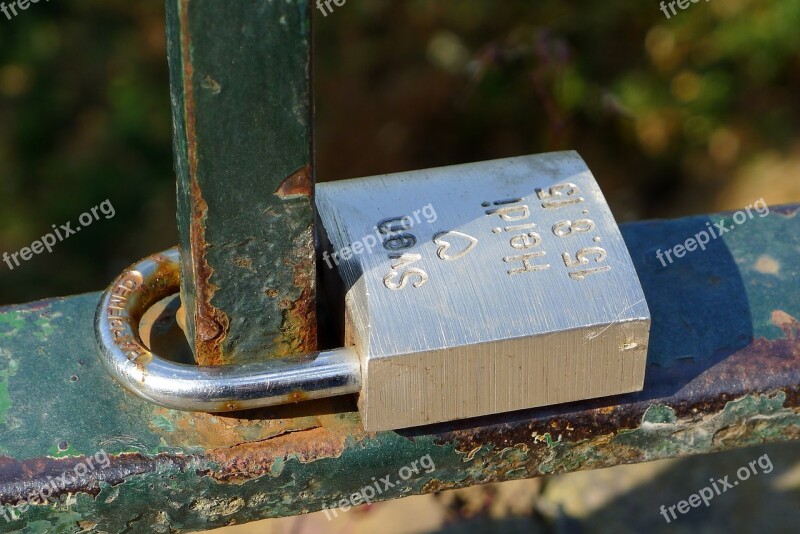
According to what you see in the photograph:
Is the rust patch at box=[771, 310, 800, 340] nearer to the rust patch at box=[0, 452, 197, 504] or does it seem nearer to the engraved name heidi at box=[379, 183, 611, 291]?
the engraved name heidi at box=[379, 183, 611, 291]

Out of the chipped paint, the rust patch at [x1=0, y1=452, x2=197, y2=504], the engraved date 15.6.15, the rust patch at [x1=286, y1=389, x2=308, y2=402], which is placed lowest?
the chipped paint

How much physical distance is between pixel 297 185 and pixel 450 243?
0.57ft

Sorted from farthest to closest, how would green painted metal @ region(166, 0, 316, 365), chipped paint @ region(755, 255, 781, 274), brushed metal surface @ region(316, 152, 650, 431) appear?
chipped paint @ region(755, 255, 781, 274)
brushed metal surface @ region(316, 152, 650, 431)
green painted metal @ region(166, 0, 316, 365)

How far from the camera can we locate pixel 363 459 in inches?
40.0

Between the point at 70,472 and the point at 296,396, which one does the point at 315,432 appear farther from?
the point at 70,472

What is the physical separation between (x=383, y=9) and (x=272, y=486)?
2.72 meters

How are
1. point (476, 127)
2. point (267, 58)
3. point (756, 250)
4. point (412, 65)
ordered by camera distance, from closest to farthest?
point (267, 58) → point (756, 250) → point (476, 127) → point (412, 65)

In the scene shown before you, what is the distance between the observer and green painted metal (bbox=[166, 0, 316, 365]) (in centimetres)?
80

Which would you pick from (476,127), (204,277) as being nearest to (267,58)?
(204,277)

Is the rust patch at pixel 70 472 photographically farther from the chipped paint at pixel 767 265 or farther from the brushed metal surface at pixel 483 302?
the chipped paint at pixel 767 265

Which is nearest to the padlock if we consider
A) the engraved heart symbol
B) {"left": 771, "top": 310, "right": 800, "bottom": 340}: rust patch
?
the engraved heart symbol

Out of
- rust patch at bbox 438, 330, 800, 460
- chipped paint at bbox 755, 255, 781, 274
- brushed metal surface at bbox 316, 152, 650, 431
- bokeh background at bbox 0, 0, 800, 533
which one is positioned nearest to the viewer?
brushed metal surface at bbox 316, 152, 650, 431

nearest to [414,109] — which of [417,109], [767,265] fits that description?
[417,109]

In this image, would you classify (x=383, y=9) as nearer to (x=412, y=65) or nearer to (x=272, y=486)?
(x=412, y=65)
